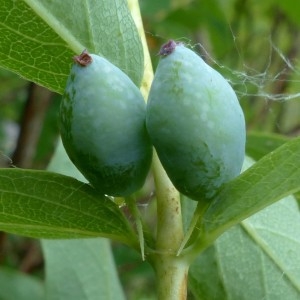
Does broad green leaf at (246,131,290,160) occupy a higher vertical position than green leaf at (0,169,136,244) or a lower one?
lower

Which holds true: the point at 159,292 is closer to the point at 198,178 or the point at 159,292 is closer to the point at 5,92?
the point at 198,178

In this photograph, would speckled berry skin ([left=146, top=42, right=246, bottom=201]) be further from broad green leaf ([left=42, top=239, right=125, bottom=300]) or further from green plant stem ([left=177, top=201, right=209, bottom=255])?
broad green leaf ([left=42, top=239, right=125, bottom=300])

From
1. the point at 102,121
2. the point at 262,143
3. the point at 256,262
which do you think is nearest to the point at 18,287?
the point at 262,143

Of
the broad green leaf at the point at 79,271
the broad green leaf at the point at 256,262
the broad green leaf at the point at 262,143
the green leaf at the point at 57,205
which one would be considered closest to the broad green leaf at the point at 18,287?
the broad green leaf at the point at 79,271

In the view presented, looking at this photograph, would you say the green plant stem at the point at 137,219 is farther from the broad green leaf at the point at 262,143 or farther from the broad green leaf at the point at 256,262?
the broad green leaf at the point at 262,143

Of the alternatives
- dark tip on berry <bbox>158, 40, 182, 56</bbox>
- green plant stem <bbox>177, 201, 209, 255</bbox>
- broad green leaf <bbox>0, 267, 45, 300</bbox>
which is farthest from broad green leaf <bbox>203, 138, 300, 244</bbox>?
broad green leaf <bbox>0, 267, 45, 300</bbox>

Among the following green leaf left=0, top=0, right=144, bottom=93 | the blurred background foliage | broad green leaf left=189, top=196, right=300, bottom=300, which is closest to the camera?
green leaf left=0, top=0, right=144, bottom=93

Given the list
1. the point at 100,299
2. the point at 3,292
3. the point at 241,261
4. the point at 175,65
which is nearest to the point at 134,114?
the point at 175,65
